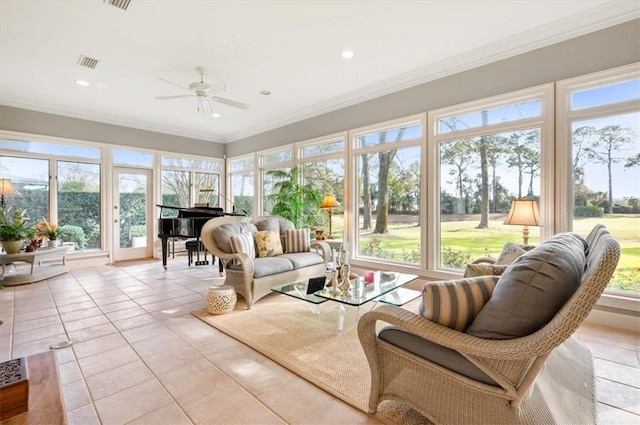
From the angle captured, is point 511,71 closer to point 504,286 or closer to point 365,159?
point 365,159

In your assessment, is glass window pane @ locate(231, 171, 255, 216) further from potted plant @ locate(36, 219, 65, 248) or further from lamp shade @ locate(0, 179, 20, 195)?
lamp shade @ locate(0, 179, 20, 195)

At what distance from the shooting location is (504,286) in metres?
1.31

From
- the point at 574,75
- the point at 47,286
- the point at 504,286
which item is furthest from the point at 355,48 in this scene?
the point at 47,286

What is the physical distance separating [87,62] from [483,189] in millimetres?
5477

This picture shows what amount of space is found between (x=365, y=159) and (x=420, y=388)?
4.06 m

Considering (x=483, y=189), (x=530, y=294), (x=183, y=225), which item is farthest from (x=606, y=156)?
(x=183, y=225)

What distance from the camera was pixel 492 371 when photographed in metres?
1.26

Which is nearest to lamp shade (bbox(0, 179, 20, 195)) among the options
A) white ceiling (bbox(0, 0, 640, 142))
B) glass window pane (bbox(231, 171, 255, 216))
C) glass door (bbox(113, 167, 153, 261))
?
white ceiling (bbox(0, 0, 640, 142))

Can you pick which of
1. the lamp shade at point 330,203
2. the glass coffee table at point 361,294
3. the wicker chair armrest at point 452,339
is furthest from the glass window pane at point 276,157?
the wicker chair armrest at point 452,339

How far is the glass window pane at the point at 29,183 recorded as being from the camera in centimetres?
537

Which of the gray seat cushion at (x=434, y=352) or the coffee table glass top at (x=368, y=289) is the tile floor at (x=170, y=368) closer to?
the gray seat cushion at (x=434, y=352)

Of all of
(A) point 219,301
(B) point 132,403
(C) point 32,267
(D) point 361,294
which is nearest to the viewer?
(B) point 132,403

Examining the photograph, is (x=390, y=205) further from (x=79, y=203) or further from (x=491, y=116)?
(x=79, y=203)

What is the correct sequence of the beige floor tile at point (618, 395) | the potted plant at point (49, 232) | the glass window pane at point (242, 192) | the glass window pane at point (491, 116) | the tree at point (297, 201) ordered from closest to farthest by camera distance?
1. the beige floor tile at point (618, 395)
2. the glass window pane at point (491, 116)
3. the potted plant at point (49, 232)
4. the tree at point (297, 201)
5. the glass window pane at point (242, 192)
